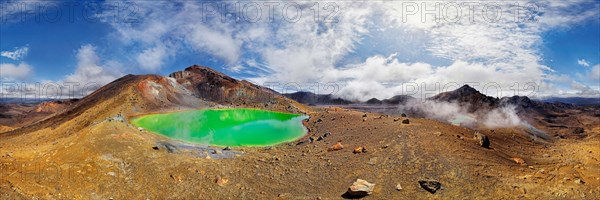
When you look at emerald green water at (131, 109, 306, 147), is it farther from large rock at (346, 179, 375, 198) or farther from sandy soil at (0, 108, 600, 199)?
large rock at (346, 179, 375, 198)

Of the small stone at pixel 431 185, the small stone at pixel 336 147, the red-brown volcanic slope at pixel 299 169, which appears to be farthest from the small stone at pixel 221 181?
the small stone at pixel 431 185

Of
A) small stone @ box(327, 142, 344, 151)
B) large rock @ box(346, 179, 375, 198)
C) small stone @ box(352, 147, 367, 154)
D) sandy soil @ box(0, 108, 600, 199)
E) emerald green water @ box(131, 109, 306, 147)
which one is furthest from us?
emerald green water @ box(131, 109, 306, 147)

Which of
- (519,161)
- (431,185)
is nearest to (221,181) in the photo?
(431,185)

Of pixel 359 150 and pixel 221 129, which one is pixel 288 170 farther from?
pixel 221 129

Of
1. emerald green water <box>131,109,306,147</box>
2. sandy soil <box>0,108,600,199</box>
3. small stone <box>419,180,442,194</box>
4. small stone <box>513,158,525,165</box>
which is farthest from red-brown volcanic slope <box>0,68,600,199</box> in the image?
emerald green water <box>131,109,306,147</box>

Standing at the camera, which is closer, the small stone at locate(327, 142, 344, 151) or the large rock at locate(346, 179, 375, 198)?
the large rock at locate(346, 179, 375, 198)

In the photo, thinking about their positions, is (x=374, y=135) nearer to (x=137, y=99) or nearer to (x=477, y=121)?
(x=477, y=121)
